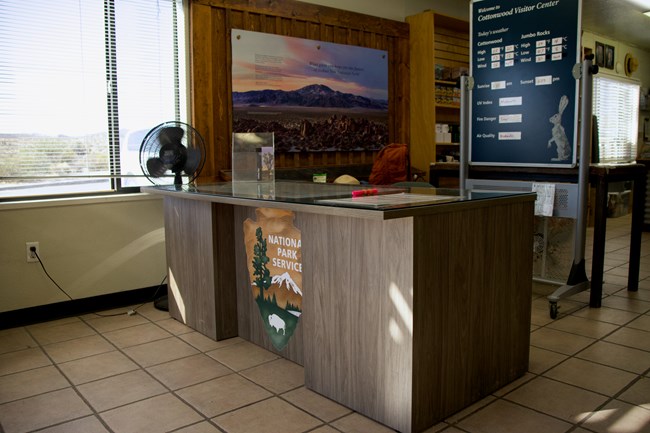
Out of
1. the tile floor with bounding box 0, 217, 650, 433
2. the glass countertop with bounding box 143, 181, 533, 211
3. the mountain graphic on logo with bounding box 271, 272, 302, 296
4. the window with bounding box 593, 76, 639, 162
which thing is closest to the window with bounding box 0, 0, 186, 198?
the tile floor with bounding box 0, 217, 650, 433

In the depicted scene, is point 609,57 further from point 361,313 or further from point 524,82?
point 361,313

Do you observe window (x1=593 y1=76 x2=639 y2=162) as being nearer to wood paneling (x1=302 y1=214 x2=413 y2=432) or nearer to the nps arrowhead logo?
the nps arrowhead logo

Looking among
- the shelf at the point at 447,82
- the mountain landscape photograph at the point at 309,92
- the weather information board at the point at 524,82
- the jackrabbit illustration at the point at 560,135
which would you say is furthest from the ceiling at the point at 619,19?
the jackrabbit illustration at the point at 560,135

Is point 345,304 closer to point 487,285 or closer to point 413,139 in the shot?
point 487,285

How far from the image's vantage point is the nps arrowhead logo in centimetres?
295

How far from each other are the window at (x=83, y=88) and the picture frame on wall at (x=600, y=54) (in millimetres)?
6916

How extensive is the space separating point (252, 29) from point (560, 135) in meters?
2.78

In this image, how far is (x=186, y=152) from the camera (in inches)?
161

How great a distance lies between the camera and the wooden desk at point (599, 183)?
403cm

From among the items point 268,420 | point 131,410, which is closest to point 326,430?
point 268,420

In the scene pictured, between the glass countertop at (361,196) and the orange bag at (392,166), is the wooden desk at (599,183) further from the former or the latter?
the glass countertop at (361,196)

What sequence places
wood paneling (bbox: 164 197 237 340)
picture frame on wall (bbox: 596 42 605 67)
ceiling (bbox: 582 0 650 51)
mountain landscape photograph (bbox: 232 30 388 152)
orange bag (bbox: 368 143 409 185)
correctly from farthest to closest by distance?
picture frame on wall (bbox: 596 42 605 67) < ceiling (bbox: 582 0 650 51) < orange bag (bbox: 368 143 409 185) < mountain landscape photograph (bbox: 232 30 388 152) < wood paneling (bbox: 164 197 237 340)

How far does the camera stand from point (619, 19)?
26.2 feet

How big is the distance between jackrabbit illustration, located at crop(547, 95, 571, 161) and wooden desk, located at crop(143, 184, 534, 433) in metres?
1.42
